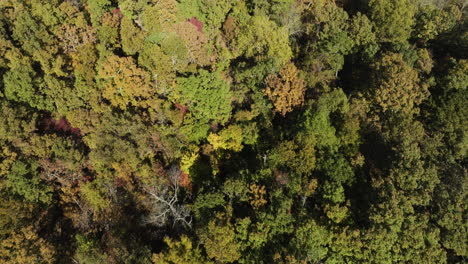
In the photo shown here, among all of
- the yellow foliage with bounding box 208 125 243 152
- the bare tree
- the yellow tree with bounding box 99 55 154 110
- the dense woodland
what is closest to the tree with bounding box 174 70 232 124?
the dense woodland

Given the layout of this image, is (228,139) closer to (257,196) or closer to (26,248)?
(257,196)

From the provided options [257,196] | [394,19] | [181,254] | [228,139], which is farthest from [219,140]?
[394,19]

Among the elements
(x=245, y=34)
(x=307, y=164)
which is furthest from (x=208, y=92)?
(x=307, y=164)

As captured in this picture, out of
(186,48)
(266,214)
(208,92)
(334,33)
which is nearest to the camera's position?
(266,214)

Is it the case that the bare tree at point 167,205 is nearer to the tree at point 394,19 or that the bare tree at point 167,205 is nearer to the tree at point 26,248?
the tree at point 26,248

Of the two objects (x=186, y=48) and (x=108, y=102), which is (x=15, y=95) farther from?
(x=186, y=48)

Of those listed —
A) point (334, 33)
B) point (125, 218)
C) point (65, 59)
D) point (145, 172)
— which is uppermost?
point (334, 33)

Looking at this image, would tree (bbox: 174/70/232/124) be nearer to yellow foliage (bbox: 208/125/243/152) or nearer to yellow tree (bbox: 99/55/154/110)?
yellow foliage (bbox: 208/125/243/152)

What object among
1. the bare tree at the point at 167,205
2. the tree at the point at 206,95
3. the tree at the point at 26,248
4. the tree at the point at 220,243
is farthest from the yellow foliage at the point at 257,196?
the tree at the point at 26,248
